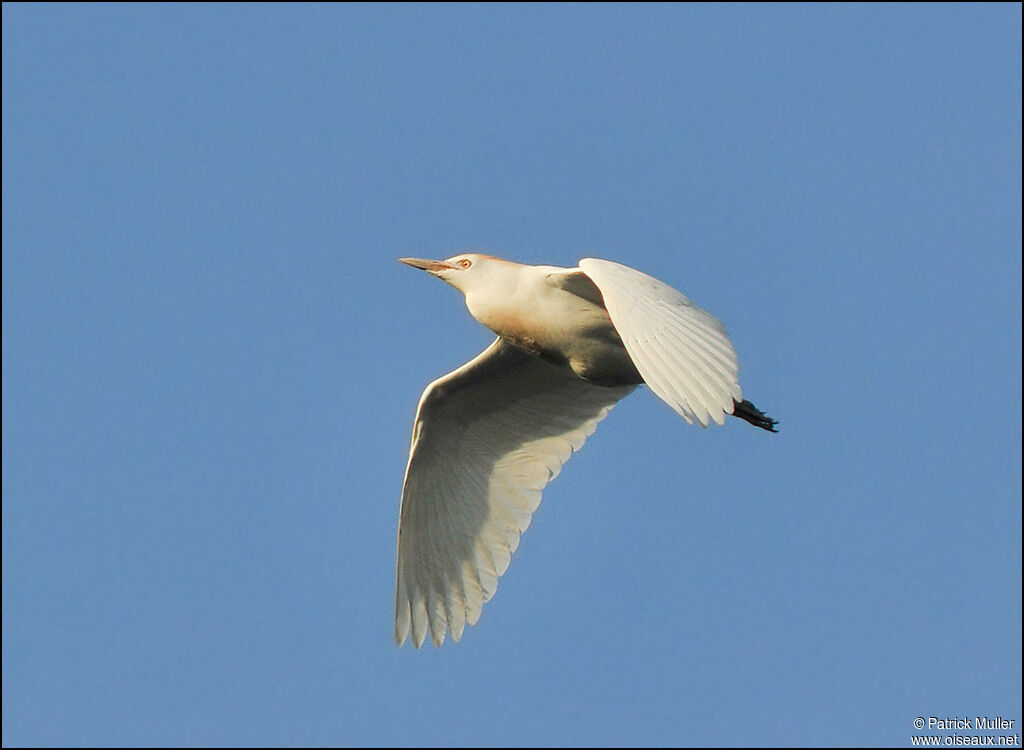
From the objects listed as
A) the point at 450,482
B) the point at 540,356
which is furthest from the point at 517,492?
the point at 540,356

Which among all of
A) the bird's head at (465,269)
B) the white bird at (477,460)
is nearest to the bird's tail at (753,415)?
the white bird at (477,460)

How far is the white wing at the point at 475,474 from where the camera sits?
52.9 ft

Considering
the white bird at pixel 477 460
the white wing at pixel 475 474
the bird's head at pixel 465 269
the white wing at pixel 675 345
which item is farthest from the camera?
the white wing at pixel 475 474

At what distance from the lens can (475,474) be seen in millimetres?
16453

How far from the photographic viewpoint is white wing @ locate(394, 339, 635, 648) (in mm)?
16125

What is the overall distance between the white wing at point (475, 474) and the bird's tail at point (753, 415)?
1156 mm

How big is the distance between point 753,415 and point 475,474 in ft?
9.23

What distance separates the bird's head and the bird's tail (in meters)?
2.83

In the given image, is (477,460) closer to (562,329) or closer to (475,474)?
(475,474)

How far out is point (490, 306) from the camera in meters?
14.7

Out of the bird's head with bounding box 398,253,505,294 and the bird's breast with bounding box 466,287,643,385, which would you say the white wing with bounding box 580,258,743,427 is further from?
the bird's head with bounding box 398,253,505,294

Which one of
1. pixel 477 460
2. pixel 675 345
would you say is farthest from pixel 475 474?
pixel 675 345

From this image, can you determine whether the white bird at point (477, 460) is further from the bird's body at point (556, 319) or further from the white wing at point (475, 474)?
the bird's body at point (556, 319)

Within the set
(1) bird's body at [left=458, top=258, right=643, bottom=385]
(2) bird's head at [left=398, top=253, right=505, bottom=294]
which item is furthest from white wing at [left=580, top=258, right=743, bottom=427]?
(2) bird's head at [left=398, top=253, right=505, bottom=294]
